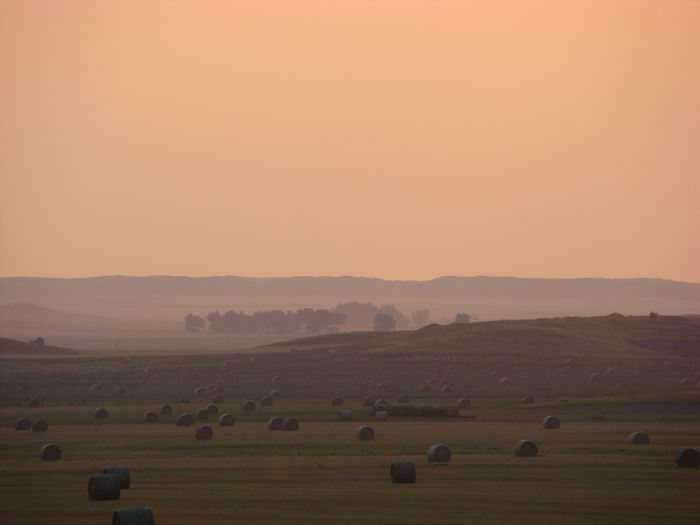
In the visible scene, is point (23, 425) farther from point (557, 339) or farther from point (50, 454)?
point (557, 339)

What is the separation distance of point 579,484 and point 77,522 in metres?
11.4

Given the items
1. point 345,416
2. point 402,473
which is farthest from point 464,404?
point 402,473

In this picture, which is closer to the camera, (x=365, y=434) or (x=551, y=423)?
(x=365, y=434)

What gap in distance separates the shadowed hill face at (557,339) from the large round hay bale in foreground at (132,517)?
232 ft

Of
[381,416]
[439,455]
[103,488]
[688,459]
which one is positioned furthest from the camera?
[381,416]

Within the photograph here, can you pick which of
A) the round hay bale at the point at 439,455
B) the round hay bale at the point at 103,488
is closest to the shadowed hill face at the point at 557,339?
the round hay bale at the point at 439,455

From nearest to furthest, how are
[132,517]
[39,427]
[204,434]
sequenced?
1. [132,517]
2. [204,434]
3. [39,427]

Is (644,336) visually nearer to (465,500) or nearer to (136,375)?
(136,375)

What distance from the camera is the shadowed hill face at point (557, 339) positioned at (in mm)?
97500

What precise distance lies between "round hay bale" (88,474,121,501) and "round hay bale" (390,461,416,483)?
624 centimetres

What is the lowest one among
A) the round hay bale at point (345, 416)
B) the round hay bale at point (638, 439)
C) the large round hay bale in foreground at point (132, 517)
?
the large round hay bale in foreground at point (132, 517)

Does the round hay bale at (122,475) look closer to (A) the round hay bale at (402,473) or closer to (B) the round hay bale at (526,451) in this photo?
(A) the round hay bale at (402,473)

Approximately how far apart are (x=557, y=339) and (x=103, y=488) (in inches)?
2897

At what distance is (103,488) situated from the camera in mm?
30844
